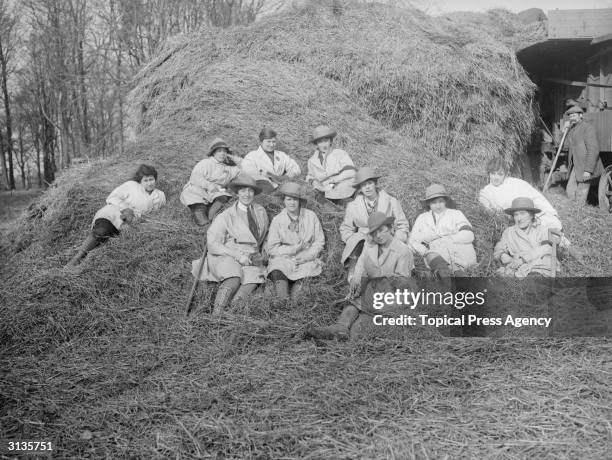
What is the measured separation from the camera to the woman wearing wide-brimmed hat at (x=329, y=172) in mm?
6349

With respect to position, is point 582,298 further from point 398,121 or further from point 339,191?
point 398,121

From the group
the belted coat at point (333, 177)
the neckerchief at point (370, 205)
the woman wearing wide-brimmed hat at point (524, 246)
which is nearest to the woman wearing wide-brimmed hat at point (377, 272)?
the neckerchief at point (370, 205)

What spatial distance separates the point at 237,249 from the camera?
5191mm

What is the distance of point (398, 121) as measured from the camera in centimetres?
884

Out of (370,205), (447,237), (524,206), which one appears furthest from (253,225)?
(524,206)

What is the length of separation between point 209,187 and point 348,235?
6.24 feet

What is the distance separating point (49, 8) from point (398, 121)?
63.7ft

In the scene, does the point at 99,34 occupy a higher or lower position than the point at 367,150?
higher

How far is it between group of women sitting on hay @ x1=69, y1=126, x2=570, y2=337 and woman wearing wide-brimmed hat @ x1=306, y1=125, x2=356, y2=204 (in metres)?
0.03

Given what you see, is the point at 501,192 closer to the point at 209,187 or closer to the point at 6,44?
the point at 209,187

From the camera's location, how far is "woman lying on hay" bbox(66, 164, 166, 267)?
5.97m

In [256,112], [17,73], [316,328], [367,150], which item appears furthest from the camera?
[17,73]

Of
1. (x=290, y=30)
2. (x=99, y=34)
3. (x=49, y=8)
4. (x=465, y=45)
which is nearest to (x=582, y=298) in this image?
(x=465, y=45)

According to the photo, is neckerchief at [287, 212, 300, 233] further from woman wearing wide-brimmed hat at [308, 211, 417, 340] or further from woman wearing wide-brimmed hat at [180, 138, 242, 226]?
woman wearing wide-brimmed hat at [180, 138, 242, 226]
